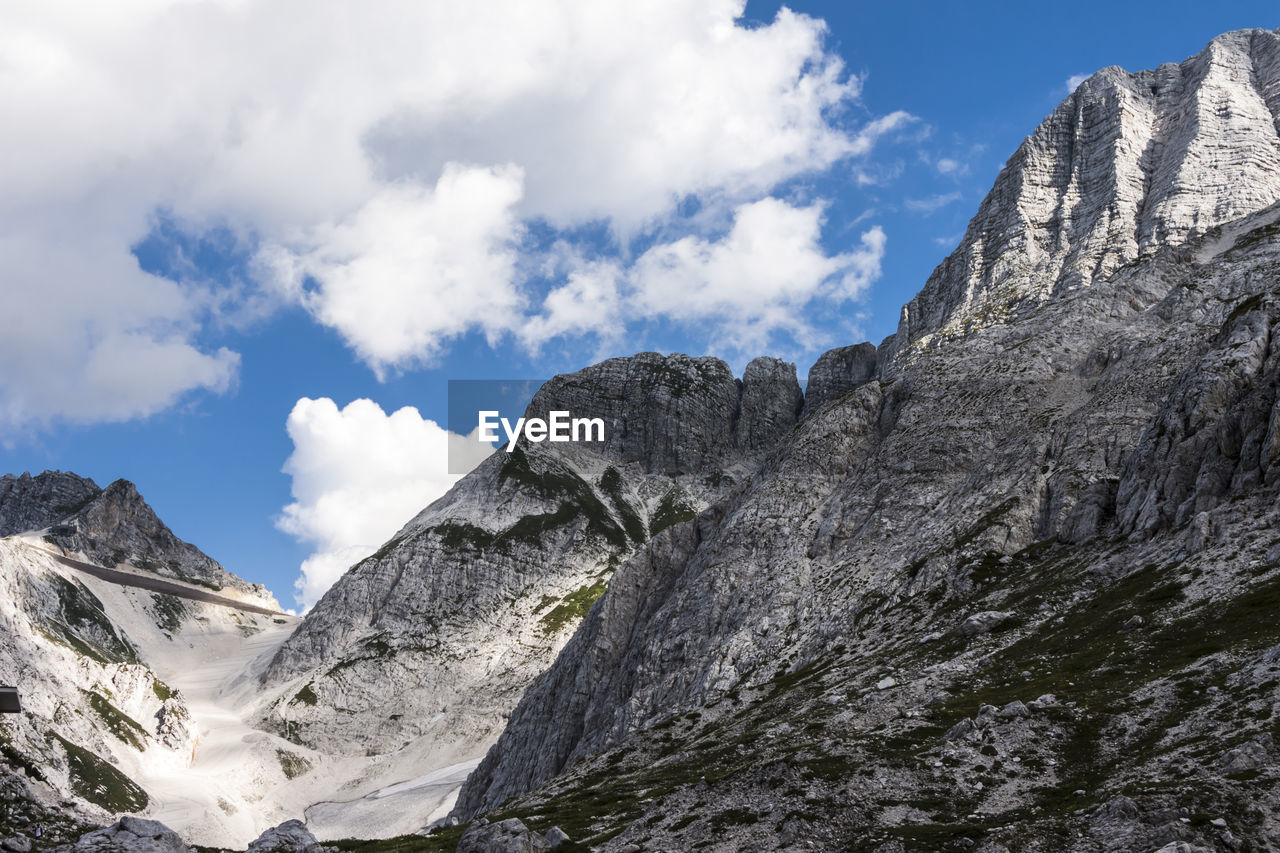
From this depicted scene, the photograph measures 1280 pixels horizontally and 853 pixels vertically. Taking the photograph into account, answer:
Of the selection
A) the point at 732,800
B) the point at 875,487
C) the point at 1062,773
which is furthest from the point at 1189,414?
the point at 732,800

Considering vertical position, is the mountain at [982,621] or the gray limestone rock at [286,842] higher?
the mountain at [982,621]

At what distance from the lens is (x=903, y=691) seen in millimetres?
68688

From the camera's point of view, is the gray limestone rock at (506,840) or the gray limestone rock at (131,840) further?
the gray limestone rock at (506,840)

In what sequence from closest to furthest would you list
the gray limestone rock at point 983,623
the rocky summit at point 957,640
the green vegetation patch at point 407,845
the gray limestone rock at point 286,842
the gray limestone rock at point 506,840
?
the rocky summit at point 957,640
the gray limestone rock at point 506,840
the gray limestone rock at point 286,842
the green vegetation patch at point 407,845
the gray limestone rock at point 983,623

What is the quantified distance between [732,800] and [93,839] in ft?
103

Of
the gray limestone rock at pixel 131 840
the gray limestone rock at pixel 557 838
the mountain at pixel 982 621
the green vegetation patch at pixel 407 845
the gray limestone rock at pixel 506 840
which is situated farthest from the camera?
the green vegetation patch at pixel 407 845

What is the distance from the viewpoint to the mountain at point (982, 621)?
43531 millimetres

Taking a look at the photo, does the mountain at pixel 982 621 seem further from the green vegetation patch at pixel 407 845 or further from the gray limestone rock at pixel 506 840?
the green vegetation patch at pixel 407 845

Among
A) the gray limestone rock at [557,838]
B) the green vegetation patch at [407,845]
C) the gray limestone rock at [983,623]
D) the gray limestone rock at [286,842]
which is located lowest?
the green vegetation patch at [407,845]

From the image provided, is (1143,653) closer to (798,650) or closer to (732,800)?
(732,800)

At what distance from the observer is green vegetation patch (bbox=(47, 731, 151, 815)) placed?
171000 millimetres

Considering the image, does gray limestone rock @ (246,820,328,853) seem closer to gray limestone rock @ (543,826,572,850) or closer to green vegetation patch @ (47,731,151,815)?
gray limestone rock @ (543,826,572,850)

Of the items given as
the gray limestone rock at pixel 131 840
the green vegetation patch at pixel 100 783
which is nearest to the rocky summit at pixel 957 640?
the gray limestone rock at pixel 131 840

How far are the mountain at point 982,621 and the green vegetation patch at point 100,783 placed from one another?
83.6 meters
